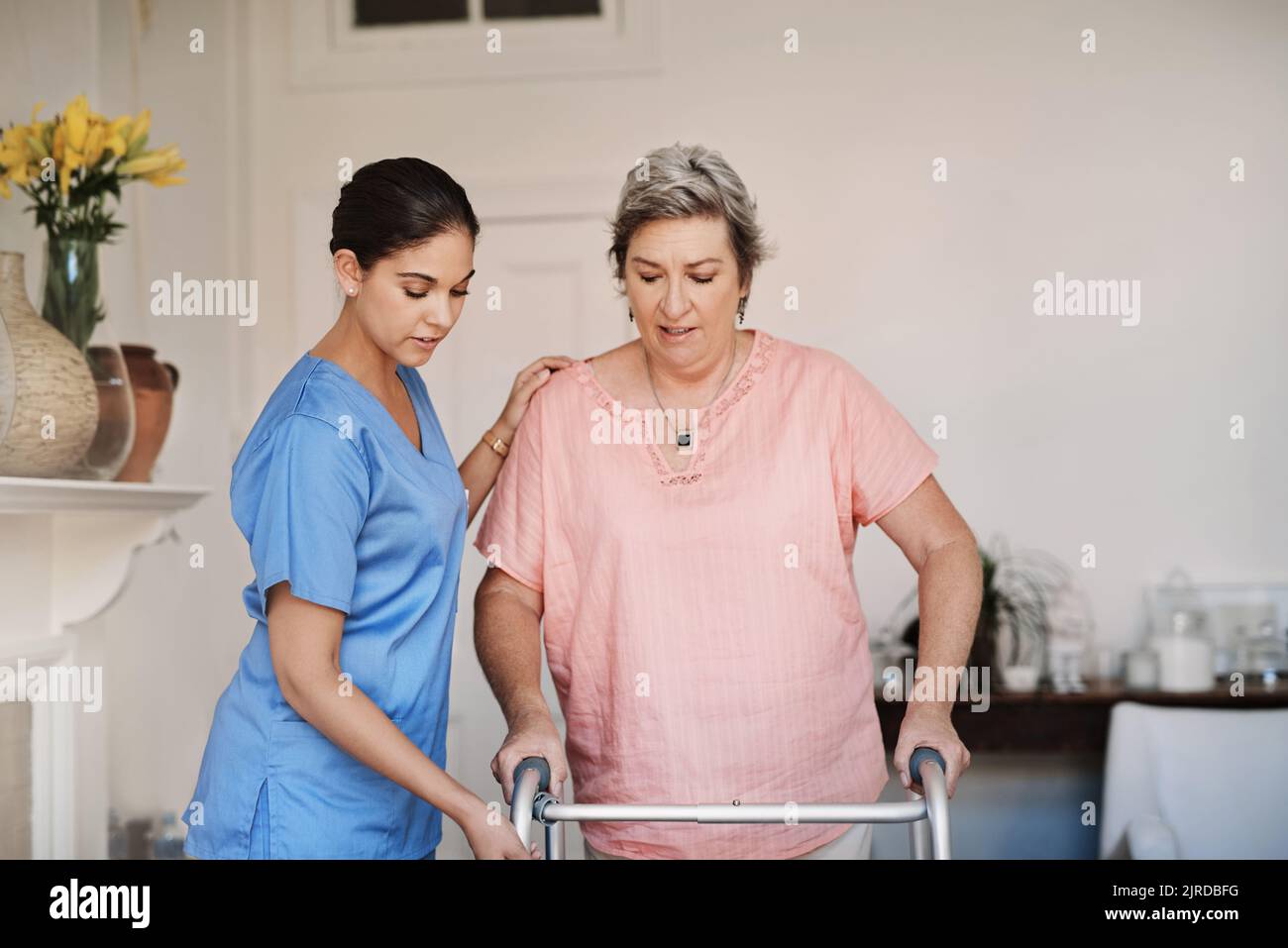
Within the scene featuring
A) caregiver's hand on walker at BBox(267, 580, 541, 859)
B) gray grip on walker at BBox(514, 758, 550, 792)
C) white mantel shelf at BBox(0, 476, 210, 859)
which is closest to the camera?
caregiver's hand on walker at BBox(267, 580, 541, 859)

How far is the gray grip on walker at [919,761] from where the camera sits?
151cm

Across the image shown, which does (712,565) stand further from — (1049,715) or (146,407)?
(1049,715)

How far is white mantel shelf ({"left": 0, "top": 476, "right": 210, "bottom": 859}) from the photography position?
2301 mm

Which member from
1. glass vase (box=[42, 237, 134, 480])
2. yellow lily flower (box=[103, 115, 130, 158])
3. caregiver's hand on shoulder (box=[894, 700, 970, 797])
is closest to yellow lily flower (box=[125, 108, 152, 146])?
yellow lily flower (box=[103, 115, 130, 158])

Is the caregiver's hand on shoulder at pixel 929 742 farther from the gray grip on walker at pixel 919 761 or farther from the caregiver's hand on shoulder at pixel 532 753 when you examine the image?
the caregiver's hand on shoulder at pixel 532 753

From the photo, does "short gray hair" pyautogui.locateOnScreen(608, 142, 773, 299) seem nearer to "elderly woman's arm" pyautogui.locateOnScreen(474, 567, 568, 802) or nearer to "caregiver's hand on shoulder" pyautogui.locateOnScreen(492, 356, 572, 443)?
"caregiver's hand on shoulder" pyautogui.locateOnScreen(492, 356, 572, 443)

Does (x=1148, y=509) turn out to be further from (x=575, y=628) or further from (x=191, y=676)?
(x=191, y=676)

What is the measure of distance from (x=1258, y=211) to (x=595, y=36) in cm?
166

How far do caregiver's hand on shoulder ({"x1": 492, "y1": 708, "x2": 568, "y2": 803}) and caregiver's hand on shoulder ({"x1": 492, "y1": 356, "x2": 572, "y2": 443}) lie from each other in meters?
0.50

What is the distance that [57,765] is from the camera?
2439 millimetres

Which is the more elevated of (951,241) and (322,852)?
(951,241)

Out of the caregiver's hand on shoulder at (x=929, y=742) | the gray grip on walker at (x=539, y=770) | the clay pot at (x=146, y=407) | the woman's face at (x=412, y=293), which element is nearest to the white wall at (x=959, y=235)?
the clay pot at (x=146, y=407)

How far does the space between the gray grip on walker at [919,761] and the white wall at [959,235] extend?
157 cm

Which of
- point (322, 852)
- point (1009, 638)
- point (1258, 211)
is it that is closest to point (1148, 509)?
point (1009, 638)
